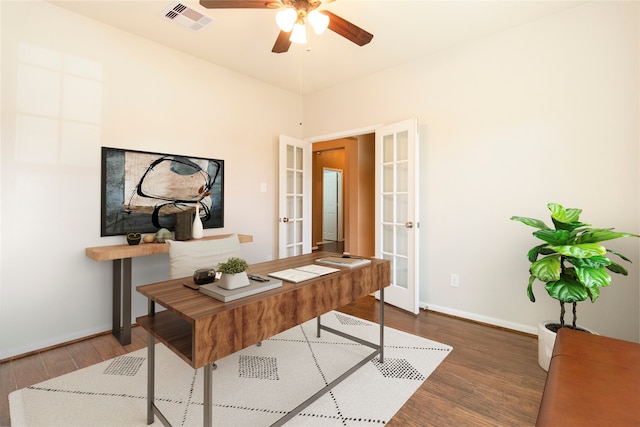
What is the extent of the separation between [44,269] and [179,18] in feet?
7.84

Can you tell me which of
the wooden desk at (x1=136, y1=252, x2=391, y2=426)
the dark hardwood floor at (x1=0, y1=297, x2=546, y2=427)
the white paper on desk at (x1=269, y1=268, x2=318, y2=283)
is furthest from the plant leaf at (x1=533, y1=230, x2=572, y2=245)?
the white paper on desk at (x1=269, y1=268, x2=318, y2=283)

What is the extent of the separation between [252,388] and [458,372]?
1.41 meters

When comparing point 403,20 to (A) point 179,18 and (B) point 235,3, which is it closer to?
(B) point 235,3

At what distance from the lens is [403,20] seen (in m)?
2.65

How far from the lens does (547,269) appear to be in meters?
2.02

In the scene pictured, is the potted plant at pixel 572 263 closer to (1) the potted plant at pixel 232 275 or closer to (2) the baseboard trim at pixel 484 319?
(2) the baseboard trim at pixel 484 319

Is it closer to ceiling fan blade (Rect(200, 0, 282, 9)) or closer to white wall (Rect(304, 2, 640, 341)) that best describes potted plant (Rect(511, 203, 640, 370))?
white wall (Rect(304, 2, 640, 341))

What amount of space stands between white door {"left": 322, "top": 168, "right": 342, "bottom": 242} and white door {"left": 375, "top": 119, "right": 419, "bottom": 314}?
5.03 meters

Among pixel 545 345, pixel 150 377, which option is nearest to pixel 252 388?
pixel 150 377

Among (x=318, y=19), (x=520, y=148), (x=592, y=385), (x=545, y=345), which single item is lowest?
(x=545, y=345)

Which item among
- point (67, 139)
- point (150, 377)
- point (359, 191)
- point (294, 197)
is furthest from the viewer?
point (359, 191)

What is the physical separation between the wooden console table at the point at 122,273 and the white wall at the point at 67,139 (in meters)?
0.18

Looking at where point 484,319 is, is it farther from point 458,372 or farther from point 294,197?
point 294,197

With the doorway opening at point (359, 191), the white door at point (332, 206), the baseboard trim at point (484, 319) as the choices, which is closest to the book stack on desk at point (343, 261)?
the baseboard trim at point (484, 319)
